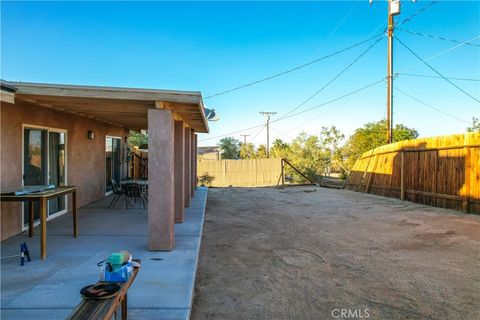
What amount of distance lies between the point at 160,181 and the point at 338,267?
2672 mm

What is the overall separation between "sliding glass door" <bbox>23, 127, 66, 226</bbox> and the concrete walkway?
2.70 ft

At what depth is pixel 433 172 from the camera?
9586 mm

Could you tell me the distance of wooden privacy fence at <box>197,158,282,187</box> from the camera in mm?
21406

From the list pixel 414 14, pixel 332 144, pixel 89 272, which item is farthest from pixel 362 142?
pixel 89 272

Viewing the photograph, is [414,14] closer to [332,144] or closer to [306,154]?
[306,154]

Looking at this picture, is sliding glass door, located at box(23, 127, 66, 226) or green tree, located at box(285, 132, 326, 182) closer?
sliding glass door, located at box(23, 127, 66, 226)

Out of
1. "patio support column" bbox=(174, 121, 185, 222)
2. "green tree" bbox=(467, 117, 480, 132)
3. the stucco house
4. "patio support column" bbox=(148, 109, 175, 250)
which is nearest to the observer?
the stucco house

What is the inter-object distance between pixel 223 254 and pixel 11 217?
Result: 3336 millimetres

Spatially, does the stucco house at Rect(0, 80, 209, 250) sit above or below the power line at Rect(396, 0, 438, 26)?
below

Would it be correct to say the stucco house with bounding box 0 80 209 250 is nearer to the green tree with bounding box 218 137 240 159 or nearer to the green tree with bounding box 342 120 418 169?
the green tree with bounding box 342 120 418 169

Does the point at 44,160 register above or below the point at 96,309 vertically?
above

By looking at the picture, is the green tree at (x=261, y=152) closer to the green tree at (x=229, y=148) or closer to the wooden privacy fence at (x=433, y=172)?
the green tree at (x=229, y=148)

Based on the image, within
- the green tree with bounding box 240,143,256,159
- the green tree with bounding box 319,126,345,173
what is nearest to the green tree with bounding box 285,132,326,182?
the green tree with bounding box 319,126,345,173

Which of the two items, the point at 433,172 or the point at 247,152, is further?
the point at 247,152
